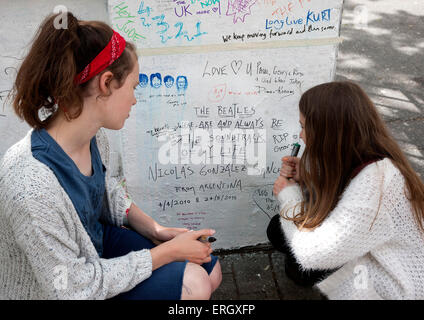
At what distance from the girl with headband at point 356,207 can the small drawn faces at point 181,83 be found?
0.71 m

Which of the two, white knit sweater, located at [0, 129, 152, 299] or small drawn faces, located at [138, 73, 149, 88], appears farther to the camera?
small drawn faces, located at [138, 73, 149, 88]

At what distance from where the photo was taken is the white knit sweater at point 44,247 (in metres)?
1.49

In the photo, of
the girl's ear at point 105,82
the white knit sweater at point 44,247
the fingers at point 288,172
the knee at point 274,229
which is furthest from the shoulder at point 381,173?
the girl's ear at point 105,82

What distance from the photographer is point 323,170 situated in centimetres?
196

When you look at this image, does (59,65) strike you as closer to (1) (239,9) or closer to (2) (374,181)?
(1) (239,9)

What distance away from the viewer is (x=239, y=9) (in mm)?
2305

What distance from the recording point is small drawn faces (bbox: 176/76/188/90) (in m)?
2.42

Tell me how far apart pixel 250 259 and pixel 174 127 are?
3.29 ft

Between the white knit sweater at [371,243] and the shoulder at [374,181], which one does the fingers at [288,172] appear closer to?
the white knit sweater at [371,243]

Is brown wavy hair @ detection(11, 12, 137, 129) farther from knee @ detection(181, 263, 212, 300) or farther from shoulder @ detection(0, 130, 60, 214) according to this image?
knee @ detection(181, 263, 212, 300)

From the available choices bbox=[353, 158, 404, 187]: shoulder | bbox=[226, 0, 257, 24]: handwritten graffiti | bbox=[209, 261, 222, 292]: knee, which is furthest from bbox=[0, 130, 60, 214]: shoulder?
bbox=[226, 0, 257, 24]: handwritten graffiti

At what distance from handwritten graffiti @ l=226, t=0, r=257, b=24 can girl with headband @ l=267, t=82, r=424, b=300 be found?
61 centimetres
